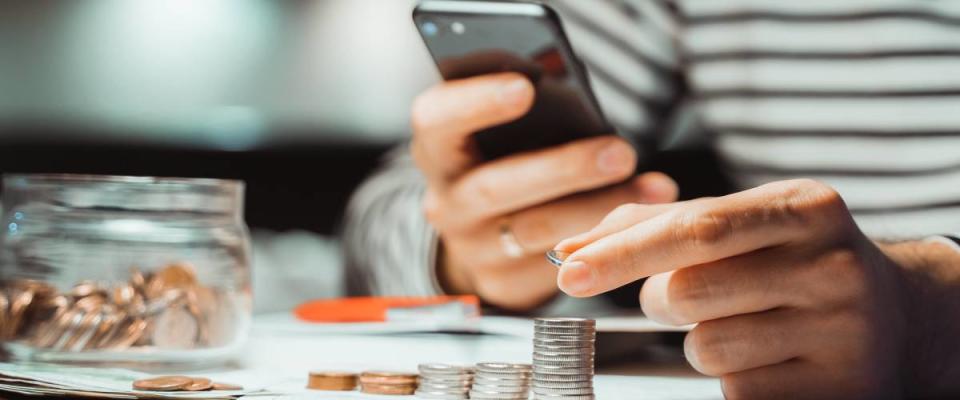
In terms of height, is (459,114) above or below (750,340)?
above

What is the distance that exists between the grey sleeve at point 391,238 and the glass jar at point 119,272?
20.8 inches

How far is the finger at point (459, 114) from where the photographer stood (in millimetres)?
820

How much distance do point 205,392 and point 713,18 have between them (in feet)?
4.36

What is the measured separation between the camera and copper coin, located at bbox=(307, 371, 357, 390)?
1.94 feet

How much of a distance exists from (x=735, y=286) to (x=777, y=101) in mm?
1122

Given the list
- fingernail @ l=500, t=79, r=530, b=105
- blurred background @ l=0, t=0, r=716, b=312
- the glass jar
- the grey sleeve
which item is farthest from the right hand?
blurred background @ l=0, t=0, r=716, b=312

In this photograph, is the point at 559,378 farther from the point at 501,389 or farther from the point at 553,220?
the point at 553,220

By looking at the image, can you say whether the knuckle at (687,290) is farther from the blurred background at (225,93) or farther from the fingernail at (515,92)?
the blurred background at (225,93)

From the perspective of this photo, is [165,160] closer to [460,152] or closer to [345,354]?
[460,152]

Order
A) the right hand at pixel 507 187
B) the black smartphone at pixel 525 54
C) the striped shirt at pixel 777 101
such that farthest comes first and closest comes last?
the striped shirt at pixel 777 101, the right hand at pixel 507 187, the black smartphone at pixel 525 54

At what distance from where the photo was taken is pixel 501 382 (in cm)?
54

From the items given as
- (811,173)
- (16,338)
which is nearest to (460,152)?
(16,338)

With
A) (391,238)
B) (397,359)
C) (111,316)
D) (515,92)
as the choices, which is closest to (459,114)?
(515,92)

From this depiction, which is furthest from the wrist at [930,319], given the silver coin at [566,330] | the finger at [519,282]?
the finger at [519,282]
